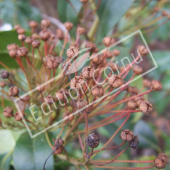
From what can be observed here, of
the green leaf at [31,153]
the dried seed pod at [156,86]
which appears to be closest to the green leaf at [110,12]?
the dried seed pod at [156,86]

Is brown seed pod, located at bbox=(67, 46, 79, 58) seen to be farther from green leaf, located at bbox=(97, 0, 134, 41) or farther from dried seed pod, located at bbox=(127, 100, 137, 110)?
green leaf, located at bbox=(97, 0, 134, 41)

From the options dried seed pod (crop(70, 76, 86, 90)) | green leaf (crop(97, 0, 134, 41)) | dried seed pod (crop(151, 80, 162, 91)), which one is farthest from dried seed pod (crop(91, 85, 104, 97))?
green leaf (crop(97, 0, 134, 41))

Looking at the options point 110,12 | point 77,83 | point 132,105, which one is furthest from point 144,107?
point 110,12

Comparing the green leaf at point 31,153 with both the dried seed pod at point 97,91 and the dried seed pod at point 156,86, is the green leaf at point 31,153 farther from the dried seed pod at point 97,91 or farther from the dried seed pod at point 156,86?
the dried seed pod at point 156,86

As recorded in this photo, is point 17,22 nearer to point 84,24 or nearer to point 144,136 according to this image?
point 84,24

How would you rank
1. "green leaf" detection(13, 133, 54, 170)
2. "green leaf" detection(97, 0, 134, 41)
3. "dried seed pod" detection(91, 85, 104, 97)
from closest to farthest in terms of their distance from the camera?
1. "dried seed pod" detection(91, 85, 104, 97)
2. "green leaf" detection(13, 133, 54, 170)
3. "green leaf" detection(97, 0, 134, 41)

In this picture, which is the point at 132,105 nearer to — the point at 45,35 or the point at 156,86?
the point at 156,86
